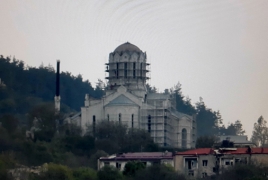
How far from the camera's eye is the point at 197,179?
62.6 metres

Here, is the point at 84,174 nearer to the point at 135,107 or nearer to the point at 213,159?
the point at 213,159

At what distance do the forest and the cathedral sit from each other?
5.82 feet

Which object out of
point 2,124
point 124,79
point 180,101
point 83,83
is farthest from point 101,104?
point 83,83

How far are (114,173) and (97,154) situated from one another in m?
12.3

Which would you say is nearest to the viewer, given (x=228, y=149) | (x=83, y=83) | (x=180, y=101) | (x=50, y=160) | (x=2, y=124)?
(x=228, y=149)

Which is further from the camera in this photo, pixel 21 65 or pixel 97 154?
pixel 21 65

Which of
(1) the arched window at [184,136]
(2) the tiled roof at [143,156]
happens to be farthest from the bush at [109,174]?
(1) the arched window at [184,136]

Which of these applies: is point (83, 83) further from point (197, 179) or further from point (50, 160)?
point (197, 179)

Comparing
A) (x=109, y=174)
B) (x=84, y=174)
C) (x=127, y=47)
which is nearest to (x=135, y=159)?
(x=84, y=174)

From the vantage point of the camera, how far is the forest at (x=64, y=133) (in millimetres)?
63781

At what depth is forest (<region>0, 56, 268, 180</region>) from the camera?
209 feet

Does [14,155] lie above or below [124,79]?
below

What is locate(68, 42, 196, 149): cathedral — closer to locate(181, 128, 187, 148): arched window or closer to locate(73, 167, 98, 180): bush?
locate(181, 128, 187, 148): arched window

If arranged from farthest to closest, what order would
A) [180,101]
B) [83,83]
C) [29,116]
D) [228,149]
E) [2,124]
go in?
1. [83,83]
2. [180,101]
3. [29,116]
4. [2,124]
5. [228,149]
